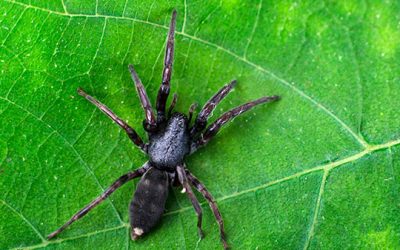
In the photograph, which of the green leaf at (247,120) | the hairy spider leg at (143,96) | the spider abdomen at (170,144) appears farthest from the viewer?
the spider abdomen at (170,144)

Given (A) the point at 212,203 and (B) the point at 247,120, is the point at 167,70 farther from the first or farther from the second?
(A) the point at 212,203

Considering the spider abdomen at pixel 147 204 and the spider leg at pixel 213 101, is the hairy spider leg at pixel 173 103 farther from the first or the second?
the spider abdomen at pixel 147 204

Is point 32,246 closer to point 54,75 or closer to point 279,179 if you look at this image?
point 54,75

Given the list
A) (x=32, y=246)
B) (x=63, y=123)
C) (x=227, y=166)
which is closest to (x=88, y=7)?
(x=63, y=123)

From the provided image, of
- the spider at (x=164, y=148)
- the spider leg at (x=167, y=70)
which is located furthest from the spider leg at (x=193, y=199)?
the spider leg at (x=167, y=70)

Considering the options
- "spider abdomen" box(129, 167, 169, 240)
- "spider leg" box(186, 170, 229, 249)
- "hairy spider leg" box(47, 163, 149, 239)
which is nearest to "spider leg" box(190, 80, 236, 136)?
"spider leg" box(186, 170, 229, 249)

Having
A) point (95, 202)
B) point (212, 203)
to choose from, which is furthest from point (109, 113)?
point (212, 203)
